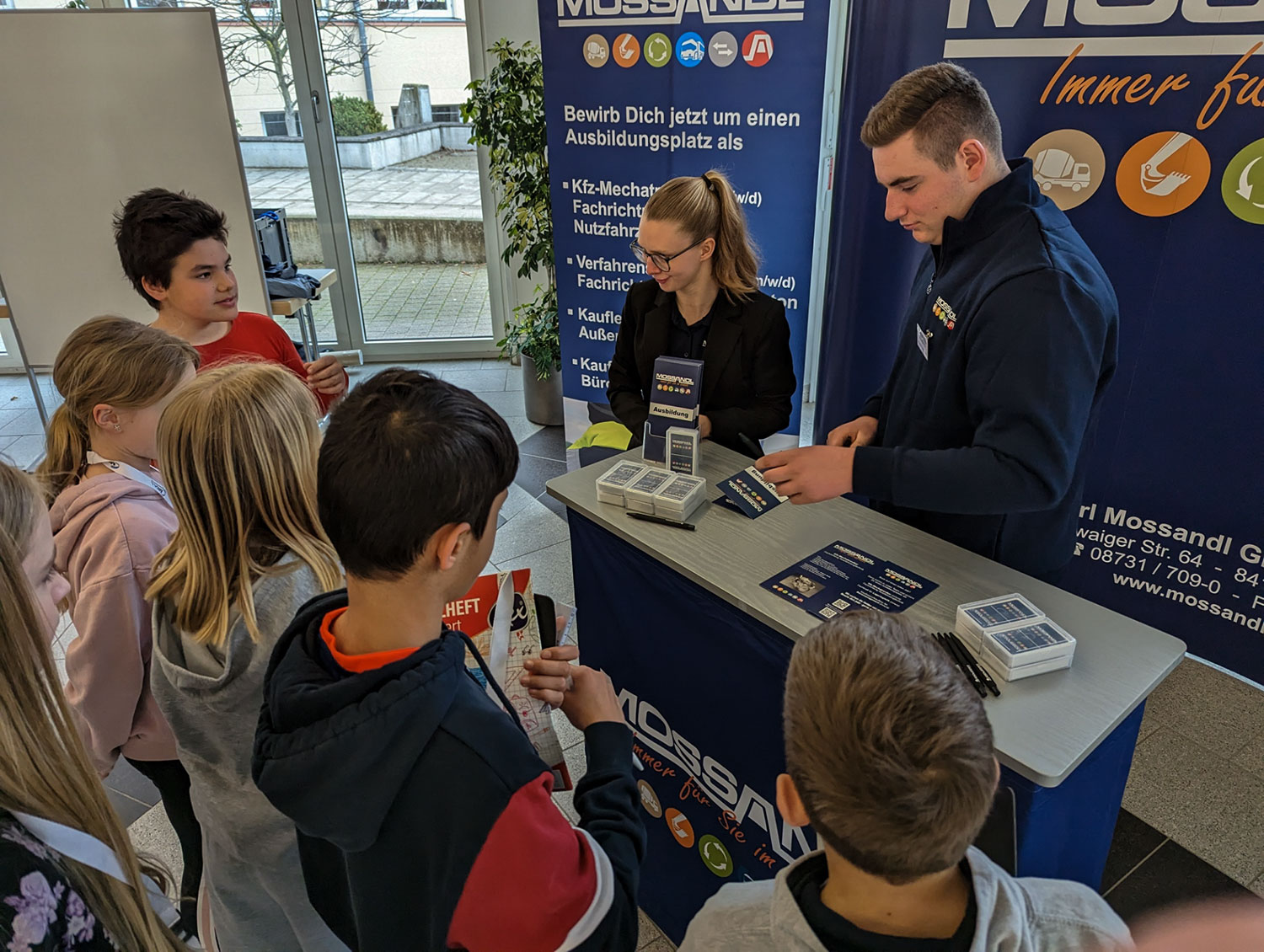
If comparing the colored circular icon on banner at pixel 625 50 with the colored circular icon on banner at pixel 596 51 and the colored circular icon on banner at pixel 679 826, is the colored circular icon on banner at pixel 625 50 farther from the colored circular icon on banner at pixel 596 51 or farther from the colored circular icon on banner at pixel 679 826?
the colored circular icon on banner at pixel 679 826

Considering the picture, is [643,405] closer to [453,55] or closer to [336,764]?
[336,764]

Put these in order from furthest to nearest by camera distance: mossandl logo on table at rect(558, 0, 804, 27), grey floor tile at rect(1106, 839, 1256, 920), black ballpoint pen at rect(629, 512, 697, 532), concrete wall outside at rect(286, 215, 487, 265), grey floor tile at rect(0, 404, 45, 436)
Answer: concrete wall outside at rect(286, 215, 487, 265) < grey floor tile at rect(0, 404, 45, 436) < mossandl logo on table at rect(558, 0, 804, 27) < grey floor tile at rect(1106, 839, 1256, 920) < black ballpoint pen at rect(629, 512, 697, 532)

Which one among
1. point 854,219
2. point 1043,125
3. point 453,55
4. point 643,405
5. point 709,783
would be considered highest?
point 453,55

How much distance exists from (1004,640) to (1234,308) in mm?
1856

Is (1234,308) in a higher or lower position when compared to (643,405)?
higher

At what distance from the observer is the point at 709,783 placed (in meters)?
1.76

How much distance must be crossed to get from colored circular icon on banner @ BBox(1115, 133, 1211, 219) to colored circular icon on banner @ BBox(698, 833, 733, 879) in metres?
2.29

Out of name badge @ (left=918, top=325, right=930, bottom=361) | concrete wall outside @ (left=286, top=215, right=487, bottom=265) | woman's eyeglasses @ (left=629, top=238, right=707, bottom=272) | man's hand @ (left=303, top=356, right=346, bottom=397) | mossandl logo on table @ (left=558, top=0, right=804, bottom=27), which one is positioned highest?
mossandl logo on table @ (left=558, top=0, right=804, bottom=27)

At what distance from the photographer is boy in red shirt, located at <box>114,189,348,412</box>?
7.66ft

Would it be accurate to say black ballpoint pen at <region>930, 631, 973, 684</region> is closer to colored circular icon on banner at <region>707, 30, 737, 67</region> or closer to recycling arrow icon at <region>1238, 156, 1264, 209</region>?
recycling arrow icon at <region>1238, 156, 1264, 209</region>

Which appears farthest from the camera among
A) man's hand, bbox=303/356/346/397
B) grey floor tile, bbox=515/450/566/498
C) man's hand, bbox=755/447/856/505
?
grey floor tile, bbox=515/450/566/498

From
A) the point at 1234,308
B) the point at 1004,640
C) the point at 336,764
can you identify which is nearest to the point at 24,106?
the point at 336,764

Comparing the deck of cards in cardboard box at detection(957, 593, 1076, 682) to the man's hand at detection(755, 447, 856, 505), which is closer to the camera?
the deck of cards in cardboard box at detection(957, 593, 1076, 682)

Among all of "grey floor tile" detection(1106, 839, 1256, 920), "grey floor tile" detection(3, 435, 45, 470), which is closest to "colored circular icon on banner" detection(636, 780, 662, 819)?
"grey floor tile" detection(1106, 839, 1256, 920)
